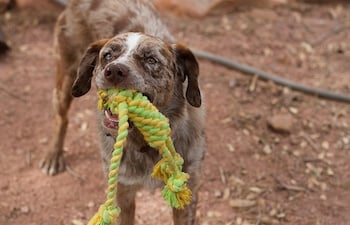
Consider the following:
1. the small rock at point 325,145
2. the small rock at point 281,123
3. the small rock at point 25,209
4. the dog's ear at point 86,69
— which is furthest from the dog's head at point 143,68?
the small rock at point 325,145

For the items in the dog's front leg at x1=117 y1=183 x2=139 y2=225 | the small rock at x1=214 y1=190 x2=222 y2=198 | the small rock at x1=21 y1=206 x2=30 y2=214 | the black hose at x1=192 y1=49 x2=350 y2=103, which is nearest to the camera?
the dog's front leg at x1=117 y1=183 x2=139 y2=225

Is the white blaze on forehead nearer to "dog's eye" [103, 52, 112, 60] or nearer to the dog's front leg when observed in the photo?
"dog's eye" [103, 52, 112, 60]

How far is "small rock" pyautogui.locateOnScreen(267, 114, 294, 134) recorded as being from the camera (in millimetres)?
5375

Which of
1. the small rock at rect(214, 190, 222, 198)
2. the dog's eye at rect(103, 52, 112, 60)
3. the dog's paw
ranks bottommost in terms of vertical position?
the dog's paw

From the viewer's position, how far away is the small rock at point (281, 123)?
538 centimetres

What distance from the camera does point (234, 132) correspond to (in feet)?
17.5

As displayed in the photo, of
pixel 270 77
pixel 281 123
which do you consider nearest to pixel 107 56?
pixel 281 123

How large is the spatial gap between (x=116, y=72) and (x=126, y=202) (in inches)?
45.6

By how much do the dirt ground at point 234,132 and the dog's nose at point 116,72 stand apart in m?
1.77

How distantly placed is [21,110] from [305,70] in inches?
115

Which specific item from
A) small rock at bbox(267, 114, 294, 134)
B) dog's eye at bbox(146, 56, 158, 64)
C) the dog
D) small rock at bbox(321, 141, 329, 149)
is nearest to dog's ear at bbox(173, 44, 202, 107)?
the dog

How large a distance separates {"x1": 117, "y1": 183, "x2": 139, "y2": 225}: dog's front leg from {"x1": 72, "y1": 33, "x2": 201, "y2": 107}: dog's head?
2.05 feet

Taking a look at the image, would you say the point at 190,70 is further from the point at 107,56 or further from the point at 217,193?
the point at 217,193

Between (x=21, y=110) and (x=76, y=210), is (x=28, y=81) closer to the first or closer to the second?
(x=21, y=110)
